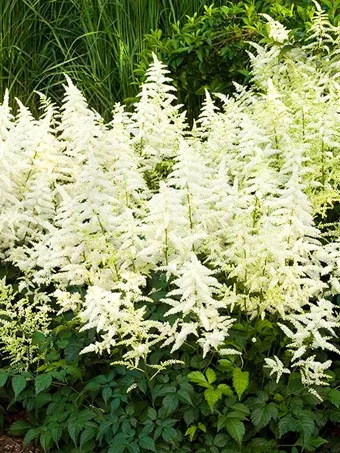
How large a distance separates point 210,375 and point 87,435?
1.68 feet

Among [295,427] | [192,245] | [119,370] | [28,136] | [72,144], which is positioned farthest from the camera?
[28,136]

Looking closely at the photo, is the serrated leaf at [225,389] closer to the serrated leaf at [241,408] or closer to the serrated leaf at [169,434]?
the serrated leaf at [241,408]

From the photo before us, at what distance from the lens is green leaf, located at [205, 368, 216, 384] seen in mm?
3109

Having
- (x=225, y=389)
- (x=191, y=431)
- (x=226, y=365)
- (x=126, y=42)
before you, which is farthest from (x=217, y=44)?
(x=191, y=431)

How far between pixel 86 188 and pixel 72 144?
1.66 feet

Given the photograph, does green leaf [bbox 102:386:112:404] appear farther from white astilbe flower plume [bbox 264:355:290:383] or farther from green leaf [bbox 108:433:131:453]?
white astilbe flower plume [bbox 264:355:290:383]

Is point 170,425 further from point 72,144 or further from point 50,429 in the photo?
point 72,144

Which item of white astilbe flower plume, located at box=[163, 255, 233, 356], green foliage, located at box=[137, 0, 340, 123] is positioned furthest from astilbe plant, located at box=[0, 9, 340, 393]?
green foliage, located at box=[137, 0, 340, 123]

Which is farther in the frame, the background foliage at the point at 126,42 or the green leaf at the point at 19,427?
the background foliage at the point at 126,42

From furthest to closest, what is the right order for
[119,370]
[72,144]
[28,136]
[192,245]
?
[28,136] < [72,144] < [192,245] < [119,370]

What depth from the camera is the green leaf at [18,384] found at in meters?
3.19

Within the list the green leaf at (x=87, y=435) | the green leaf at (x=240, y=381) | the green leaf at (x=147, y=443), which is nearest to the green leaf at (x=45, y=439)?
the green leaf at (x=87, y=435)

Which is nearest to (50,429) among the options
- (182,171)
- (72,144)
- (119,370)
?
(119,370)

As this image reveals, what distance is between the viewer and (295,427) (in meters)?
3.08
